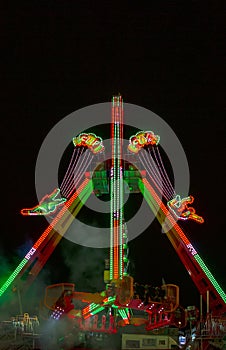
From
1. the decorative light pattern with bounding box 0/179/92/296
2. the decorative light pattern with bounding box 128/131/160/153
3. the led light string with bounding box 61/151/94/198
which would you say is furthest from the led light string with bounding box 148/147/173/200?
the decorative light pattern with bounding box 0/179/92/296

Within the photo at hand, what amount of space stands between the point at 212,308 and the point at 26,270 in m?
9.88

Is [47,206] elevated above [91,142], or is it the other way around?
[91,142]

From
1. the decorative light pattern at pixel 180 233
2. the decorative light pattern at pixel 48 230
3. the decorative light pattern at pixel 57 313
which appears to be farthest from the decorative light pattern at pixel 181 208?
the decorative light pattern at pixel 57 313

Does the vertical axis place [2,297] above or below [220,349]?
above

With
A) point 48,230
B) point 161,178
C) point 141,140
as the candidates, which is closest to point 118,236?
point 48,230

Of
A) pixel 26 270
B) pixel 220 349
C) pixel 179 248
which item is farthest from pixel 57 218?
pixel 220 349

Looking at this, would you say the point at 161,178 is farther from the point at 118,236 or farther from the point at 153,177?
the point at 118,236

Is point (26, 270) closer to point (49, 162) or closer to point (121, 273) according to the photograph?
point (121, 273)

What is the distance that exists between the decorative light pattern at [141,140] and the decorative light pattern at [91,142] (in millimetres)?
1874

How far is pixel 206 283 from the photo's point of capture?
945 inches

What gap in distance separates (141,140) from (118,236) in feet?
21.9

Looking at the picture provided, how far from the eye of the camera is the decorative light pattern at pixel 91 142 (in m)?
27.6

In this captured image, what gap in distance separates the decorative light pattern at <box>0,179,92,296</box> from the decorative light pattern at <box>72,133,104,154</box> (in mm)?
2050

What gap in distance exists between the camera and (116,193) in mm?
25969
